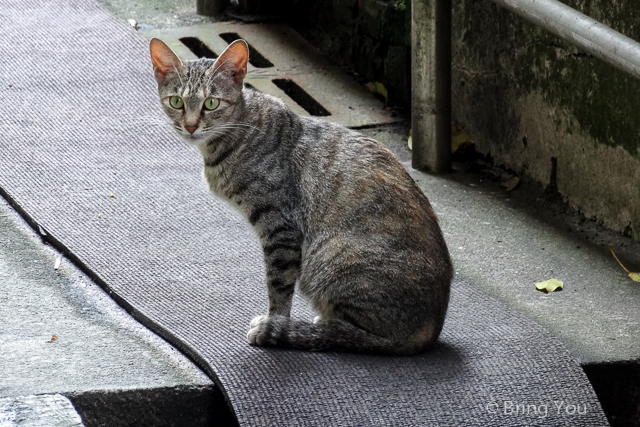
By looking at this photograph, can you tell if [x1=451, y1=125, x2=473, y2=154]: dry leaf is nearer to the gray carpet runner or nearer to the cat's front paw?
the gray carpet runner

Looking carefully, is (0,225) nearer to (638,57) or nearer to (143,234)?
(143,234)

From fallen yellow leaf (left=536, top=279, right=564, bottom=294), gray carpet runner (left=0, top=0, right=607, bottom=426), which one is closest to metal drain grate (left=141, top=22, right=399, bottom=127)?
gray carpet runner (left=0, top=0, right=607, bottom=426)

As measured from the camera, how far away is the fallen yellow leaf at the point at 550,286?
3447 mm

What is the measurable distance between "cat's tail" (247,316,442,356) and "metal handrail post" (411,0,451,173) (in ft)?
5.32

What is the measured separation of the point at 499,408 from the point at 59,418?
4.08ft

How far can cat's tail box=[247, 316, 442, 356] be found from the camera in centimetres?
290

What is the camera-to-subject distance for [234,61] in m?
3.07

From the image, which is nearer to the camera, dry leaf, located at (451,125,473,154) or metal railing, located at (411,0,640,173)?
metal railing, located at (411,0,640,173)

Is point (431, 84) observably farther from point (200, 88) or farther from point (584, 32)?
point (200, 88)

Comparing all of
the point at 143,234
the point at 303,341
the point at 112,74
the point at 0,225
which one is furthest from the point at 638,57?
the point at 112,74

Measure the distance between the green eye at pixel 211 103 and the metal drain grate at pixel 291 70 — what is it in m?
1.86

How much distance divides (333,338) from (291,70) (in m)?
Answer: 2.76

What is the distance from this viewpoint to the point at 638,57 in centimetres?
292

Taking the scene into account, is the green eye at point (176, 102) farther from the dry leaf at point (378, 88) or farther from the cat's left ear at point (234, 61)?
the dry leaf at point (378, 88)
